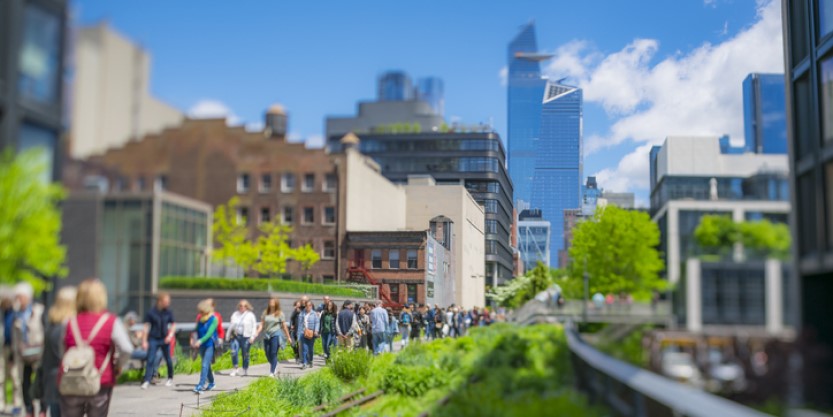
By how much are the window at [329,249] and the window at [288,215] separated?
6.05 ft

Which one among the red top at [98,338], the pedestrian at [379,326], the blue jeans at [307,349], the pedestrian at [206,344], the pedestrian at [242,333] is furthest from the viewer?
the pedestrian at [379,326]

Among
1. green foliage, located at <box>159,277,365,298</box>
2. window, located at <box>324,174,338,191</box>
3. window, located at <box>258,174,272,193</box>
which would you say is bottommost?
green foliage, located at <box>159,277,365,298</box>

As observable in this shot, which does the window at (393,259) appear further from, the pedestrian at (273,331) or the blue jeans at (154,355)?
the blue jeans at (154,355)

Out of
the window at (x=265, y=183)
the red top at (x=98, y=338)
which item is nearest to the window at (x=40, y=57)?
the red top at (x=98, y=338)

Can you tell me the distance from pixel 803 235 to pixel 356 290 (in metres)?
10.3

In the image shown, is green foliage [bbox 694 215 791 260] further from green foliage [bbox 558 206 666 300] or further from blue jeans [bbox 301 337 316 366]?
blue jeans [bbox 301 337 316 366]

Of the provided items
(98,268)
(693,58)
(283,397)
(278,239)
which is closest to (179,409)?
(283,397)

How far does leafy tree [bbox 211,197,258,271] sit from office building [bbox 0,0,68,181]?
4.71 m

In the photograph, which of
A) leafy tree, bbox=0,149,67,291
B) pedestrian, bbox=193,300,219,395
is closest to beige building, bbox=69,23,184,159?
leafy tree, bbox=0,149,67,291

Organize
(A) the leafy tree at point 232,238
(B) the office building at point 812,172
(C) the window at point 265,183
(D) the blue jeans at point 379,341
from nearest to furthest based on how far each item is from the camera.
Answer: (B) the office building at point 812,172 → (A) the leafy tree at point 232,238 → (C) the window at point 265,183 → (D) the blue jeans at point 379,341

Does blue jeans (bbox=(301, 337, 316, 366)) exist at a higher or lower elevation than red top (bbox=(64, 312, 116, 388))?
lower

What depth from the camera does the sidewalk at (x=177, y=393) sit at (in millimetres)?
14695

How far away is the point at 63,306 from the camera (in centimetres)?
926

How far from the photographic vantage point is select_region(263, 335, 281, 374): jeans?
58.6ft
